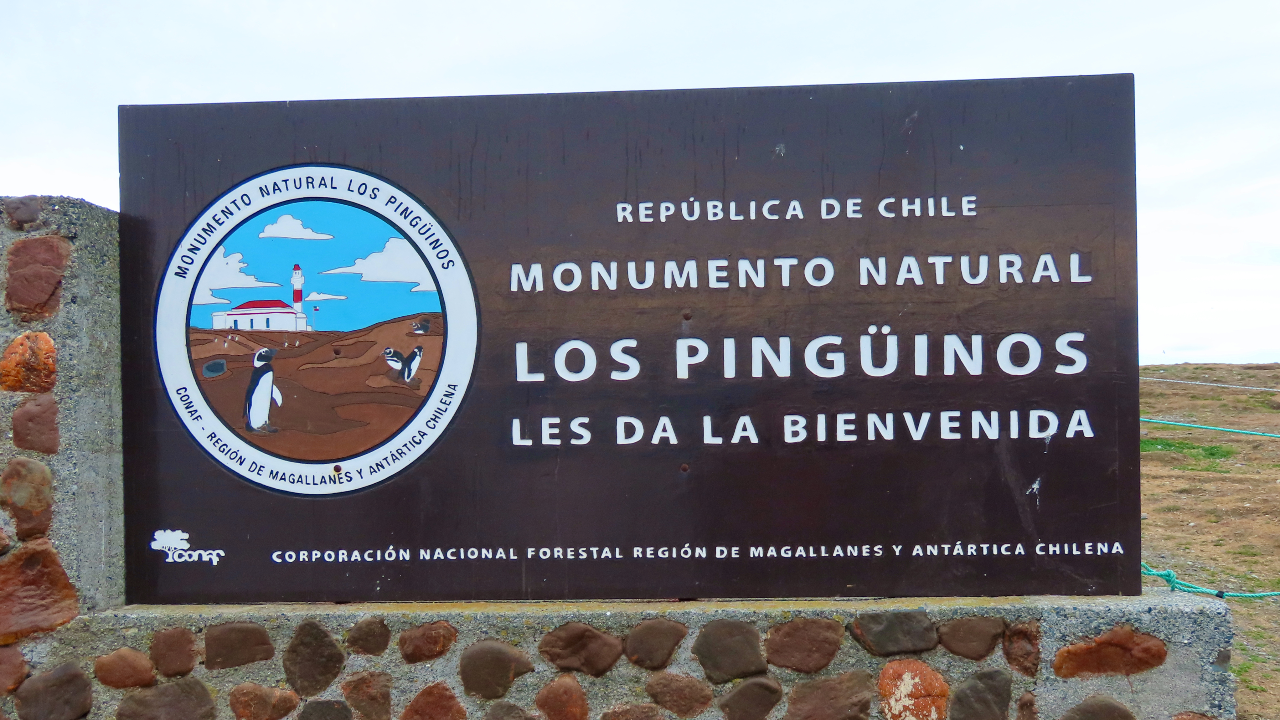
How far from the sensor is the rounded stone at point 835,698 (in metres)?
2.72

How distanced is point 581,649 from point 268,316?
1.62 metres

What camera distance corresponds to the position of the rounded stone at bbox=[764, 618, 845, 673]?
2.74m

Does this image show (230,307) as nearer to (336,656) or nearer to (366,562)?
(366,562)

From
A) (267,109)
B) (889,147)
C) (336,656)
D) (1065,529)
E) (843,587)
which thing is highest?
(267,109)

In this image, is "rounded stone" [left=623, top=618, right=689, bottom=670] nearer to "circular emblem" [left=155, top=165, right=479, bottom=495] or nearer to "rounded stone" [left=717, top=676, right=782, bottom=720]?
"rounded stone" [left=717, top=676, right=782, bottom=720]

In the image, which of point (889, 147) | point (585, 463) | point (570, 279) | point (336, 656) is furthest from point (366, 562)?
point (889, 147)

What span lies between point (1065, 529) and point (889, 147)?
149 cm

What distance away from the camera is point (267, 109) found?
9.65 feet

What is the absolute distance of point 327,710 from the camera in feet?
9.15

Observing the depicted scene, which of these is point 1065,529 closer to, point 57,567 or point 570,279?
point 570,279

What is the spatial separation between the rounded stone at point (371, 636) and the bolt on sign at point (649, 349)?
134mm

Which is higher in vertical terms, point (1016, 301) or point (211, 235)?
point (211, 235)

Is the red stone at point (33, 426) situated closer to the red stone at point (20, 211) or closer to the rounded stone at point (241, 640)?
the red stone at point (20, 211)

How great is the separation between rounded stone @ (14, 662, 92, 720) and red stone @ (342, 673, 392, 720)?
52cm
